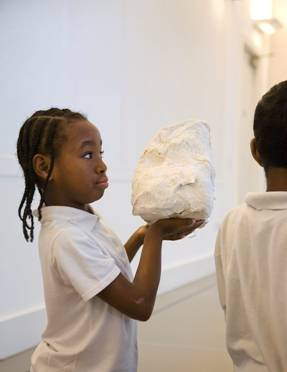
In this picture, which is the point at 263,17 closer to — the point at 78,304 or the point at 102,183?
the point at 102,183

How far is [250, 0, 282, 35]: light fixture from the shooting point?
6.09 m

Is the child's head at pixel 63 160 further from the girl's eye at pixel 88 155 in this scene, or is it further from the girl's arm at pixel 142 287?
the girl's arm at pixel 142 287

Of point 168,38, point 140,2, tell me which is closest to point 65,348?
point 140,2

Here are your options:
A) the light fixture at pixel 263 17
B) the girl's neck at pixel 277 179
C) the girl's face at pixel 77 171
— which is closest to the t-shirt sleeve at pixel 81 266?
the girl's face at pixel 77 171

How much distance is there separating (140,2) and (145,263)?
2.56m

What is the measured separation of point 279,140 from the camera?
86 cm

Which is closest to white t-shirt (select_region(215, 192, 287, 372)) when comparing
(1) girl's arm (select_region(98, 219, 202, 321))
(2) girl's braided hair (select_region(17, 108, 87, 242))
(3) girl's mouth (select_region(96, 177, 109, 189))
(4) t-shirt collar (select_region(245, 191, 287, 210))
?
(4) t-shirt collar (select_region(245, 191, 287, 210))

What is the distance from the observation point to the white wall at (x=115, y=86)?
2057 mm

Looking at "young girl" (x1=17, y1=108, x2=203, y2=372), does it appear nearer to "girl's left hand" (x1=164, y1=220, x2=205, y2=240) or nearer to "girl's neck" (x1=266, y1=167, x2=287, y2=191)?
"girl's left hand" (x1=164, y1=220, x2=205, y2=240)

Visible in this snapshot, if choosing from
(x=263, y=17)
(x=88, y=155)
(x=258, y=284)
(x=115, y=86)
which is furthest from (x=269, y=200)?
(x=263, y=17)

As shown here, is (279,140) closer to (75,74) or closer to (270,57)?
(75,74)

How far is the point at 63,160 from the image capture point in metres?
1.04

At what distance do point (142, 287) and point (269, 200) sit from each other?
0.31 metres

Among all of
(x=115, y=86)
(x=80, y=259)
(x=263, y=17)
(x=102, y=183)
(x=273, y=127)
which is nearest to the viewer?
(x=273, y=127)
